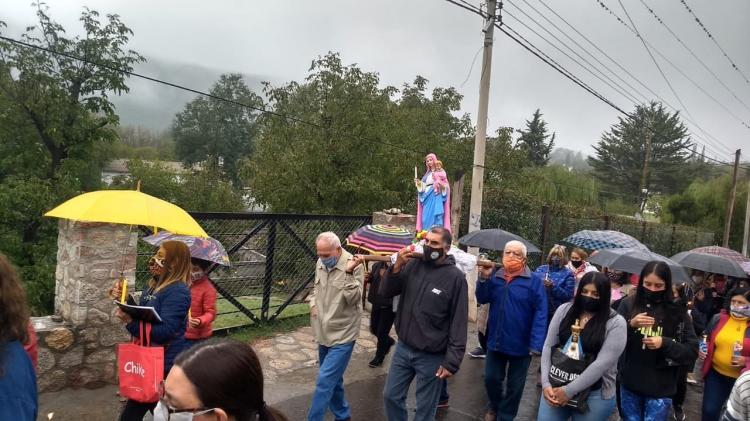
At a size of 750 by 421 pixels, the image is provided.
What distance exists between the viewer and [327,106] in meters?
15.6

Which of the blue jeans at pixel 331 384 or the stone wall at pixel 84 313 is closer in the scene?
the blue jeans at pixel 331 384

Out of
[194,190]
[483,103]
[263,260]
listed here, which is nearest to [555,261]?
[483,103]

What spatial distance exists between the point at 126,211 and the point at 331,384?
6.85 feet

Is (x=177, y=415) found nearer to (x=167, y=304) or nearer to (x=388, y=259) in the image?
(x=167, y=304)

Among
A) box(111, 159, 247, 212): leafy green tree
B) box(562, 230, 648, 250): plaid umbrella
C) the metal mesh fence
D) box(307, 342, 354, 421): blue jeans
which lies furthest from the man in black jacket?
box(111, 159, 247, 212): leafy green tree

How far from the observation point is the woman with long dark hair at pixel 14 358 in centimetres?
181

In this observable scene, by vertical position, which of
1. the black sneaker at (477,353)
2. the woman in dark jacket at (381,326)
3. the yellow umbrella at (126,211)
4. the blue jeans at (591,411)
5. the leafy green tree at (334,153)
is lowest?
the black sneaker at (477,353)

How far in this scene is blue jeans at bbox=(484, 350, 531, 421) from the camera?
4586mm

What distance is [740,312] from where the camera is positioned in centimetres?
418

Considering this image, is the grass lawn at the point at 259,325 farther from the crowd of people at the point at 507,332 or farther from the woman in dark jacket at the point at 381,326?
the crowd of people at the point at 507,332

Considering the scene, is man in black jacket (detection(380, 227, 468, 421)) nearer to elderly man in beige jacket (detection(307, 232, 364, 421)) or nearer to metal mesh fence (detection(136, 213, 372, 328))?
elderly man in beige jacket (detection(307, 232, 364, 421))

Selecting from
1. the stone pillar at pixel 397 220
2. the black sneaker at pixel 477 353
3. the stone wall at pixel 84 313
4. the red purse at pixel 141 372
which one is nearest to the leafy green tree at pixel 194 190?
the stone pillar at pixel 397 220

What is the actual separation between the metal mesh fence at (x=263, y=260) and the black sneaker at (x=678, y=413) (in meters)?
5.20

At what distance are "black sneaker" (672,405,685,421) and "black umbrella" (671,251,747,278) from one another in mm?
1923
